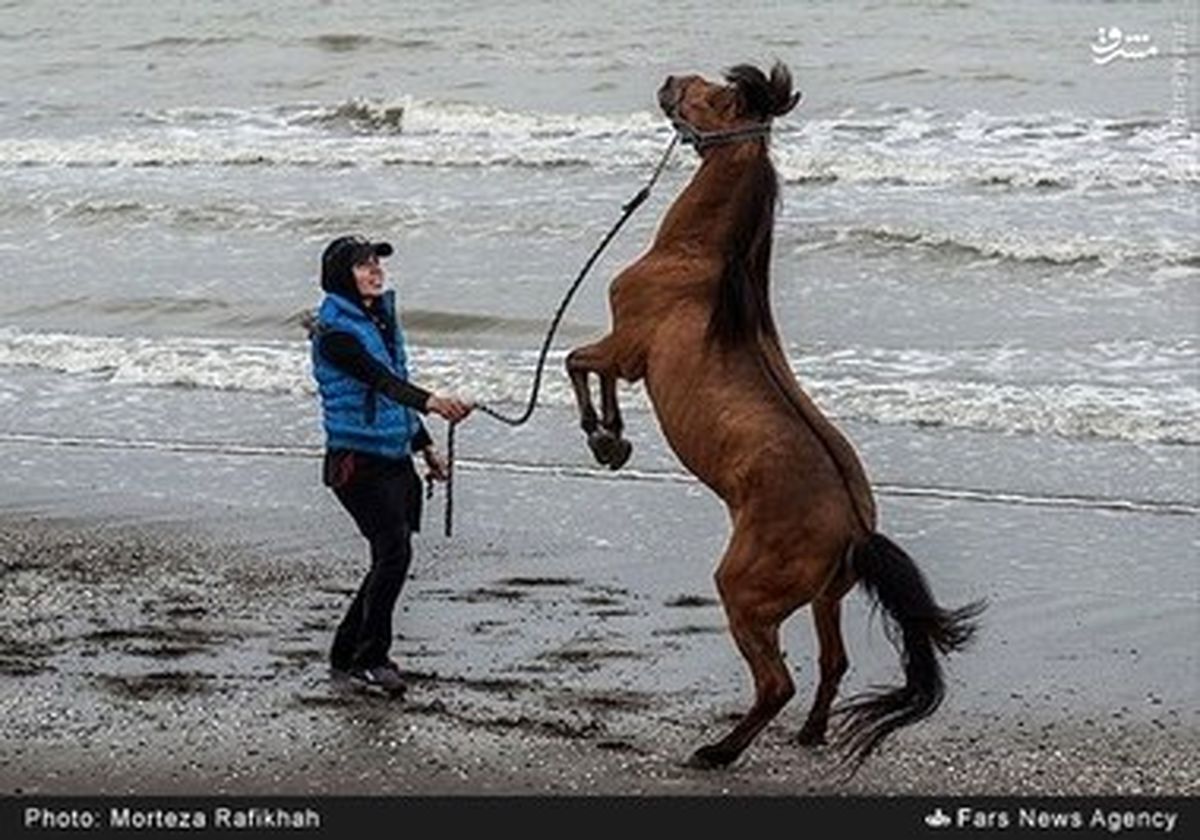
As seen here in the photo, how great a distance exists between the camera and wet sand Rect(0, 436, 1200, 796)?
718 cm

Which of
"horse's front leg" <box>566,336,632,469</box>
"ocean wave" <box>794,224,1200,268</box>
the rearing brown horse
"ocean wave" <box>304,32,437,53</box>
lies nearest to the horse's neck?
the rearing brown horse

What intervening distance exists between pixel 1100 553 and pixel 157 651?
3.96m

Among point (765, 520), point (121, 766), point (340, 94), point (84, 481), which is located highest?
point (765, 520)

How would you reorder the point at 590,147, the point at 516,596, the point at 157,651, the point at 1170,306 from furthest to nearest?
the point at 590,147, the point at 1170,306, the point at 516,596, the point at 157,651

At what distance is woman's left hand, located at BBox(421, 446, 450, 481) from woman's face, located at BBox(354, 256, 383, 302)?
61 centimetres

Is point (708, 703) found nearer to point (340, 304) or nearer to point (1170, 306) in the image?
point (340, 304)

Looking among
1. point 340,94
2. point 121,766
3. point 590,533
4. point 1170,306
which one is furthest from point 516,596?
point 340,94

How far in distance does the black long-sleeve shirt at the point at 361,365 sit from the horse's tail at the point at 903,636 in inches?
64.2

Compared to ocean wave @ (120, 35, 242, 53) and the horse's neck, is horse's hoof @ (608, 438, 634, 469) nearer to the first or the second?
the horse's neck

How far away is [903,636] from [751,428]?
73 cm

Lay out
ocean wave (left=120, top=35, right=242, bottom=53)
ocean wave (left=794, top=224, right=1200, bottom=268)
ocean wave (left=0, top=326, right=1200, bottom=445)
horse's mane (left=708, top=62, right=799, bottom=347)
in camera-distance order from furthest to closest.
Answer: ocean wave (left=120, top=35, right=242, bottom=53)
ocean wave (left=794, top=224, right=1200, bottom=268)
ocean wave (left=0, top=326, right=1200, bottom=445)
horse's mane (left=708, top=62, right=799, bottom=347)

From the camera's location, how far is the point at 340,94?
3034cm

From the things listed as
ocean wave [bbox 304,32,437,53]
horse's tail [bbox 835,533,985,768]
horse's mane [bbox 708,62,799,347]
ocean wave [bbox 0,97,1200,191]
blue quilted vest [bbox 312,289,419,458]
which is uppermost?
horse's mane [bbox 708,62,799,347]
